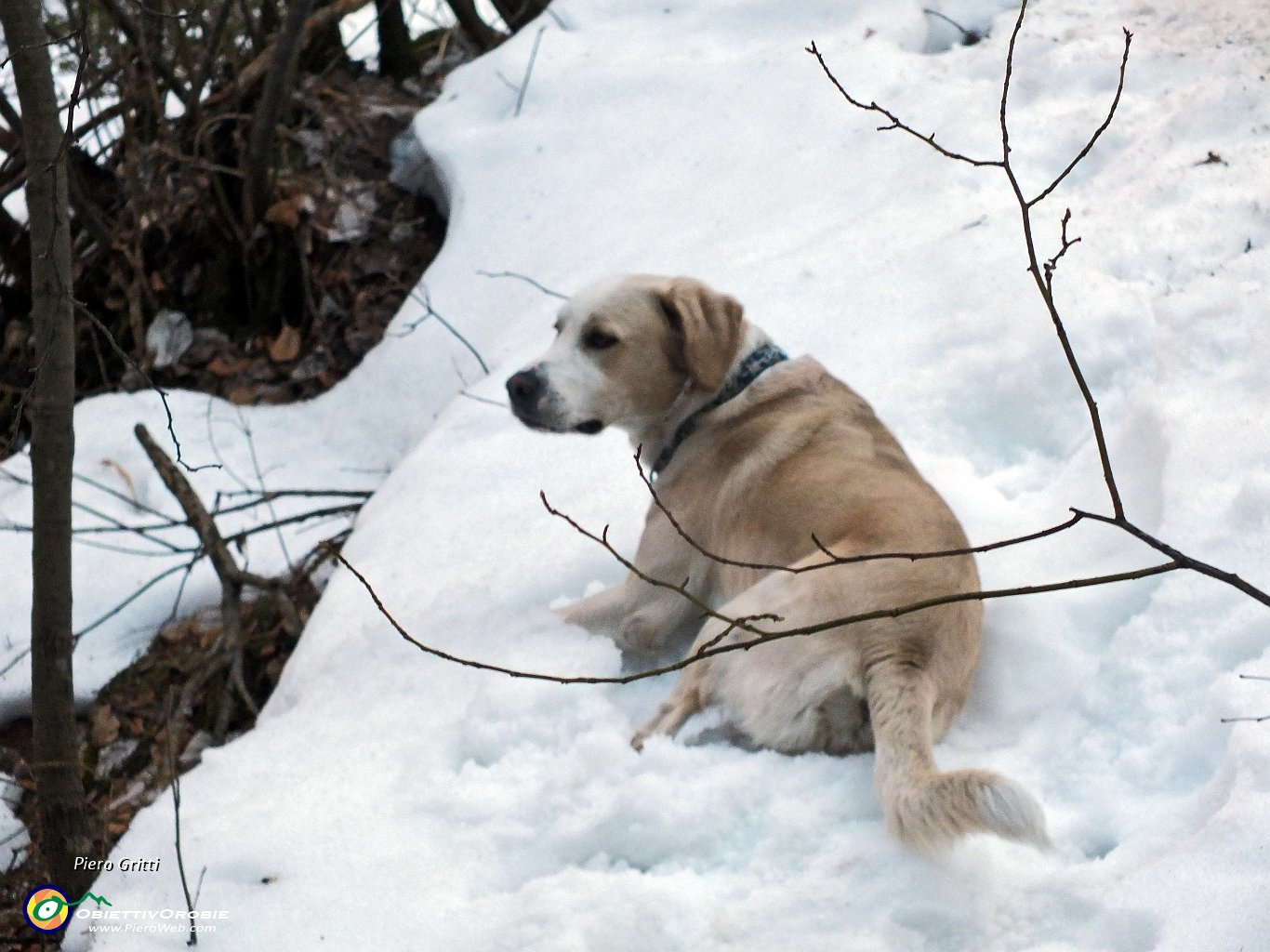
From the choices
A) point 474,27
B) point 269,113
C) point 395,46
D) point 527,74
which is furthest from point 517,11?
point 269,113

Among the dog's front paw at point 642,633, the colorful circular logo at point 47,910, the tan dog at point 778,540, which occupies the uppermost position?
the tan dog at point 778,540

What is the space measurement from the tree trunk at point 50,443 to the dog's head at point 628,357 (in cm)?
110

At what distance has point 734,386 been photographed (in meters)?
3.34

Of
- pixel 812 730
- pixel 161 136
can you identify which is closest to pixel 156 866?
pixel 812 730

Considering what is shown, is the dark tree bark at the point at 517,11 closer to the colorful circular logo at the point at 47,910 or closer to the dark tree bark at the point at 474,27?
the dark tree bark at the point at 474,27

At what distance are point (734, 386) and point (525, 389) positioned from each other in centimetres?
58

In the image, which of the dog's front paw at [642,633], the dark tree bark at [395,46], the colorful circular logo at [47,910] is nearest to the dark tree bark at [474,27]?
the dark tree bark at [395,46]

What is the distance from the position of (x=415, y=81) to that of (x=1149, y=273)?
4.77 meters

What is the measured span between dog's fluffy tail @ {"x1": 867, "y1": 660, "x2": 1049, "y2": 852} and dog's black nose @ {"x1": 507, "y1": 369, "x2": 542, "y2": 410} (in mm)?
1254

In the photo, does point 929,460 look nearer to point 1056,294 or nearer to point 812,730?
point 1056,294

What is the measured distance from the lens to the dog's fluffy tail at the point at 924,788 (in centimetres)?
190

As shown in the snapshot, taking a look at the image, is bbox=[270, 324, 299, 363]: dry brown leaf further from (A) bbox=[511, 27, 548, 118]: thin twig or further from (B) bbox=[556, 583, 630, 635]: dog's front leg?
(B) bbox=[556, 583, 630, 635]: dog's front leg

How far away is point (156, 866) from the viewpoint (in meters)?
2.41

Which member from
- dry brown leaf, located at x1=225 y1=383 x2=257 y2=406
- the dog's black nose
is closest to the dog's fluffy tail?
the dog's black nose
